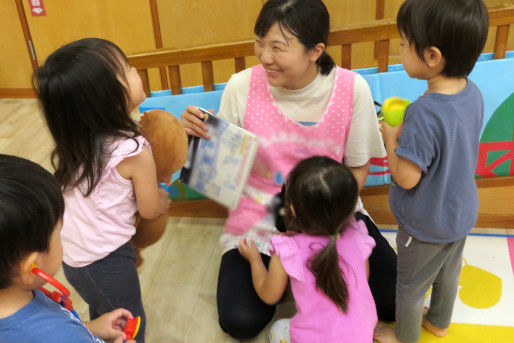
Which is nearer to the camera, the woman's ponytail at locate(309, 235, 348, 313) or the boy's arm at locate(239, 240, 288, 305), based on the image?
the woman's ponytail at locate(309, 235, 348, 313)

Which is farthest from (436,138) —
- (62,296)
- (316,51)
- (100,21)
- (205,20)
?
→ (100,21)

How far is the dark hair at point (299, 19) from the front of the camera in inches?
48.8

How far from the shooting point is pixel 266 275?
1.37 m

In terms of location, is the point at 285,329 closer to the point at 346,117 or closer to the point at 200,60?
the point at 346,117

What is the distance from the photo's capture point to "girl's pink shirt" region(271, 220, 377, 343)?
3.70 ft

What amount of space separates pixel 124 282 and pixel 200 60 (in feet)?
2.53

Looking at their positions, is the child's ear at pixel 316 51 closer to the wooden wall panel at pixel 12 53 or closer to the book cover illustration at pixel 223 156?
the book cover illustration at pixel 223 156

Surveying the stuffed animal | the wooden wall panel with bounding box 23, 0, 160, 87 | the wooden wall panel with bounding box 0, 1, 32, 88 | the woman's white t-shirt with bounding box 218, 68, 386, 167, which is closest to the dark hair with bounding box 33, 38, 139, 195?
the stuffed animal

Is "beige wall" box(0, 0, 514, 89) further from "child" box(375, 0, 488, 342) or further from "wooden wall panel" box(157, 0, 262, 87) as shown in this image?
"child" box(375, 0, 488, 342)

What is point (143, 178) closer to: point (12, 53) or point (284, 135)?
point (284, 135)

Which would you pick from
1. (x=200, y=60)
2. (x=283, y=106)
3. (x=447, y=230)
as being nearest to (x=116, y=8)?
(x=200, y=60)

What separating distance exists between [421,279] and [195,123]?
713 millimetres

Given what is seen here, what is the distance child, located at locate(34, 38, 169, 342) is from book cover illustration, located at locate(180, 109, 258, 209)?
22cm

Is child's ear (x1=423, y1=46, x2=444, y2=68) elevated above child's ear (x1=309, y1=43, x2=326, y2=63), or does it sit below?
above
